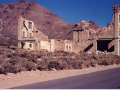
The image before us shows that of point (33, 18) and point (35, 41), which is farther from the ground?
point (33, 18)

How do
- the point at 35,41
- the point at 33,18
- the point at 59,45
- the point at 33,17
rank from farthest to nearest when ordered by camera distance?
the point at 33,17 < the point at 33,18 < the point at 59,45 < the point at 35,41

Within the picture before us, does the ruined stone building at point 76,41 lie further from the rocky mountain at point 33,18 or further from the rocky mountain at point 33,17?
the rocky mountain at point 33,17

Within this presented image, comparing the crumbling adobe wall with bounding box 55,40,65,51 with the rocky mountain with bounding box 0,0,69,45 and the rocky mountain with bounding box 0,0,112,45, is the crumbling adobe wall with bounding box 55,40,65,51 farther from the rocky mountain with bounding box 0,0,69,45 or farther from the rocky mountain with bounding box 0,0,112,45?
the rocky mountain with bounding box 0,0,69,45

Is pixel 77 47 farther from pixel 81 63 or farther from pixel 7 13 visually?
pixel 7 13

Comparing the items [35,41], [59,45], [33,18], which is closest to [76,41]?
[59,45]

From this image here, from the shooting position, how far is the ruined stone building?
136ft

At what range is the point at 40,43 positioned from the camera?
144 feet

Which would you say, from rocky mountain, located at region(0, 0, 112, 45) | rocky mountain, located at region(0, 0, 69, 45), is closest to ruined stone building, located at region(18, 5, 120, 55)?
rocky mountain, located at region(0, 0, 112, 45)

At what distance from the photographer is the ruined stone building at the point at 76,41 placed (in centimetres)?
4141

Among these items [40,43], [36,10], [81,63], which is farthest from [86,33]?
[36,10]

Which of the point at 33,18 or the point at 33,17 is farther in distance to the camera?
the point at 33,17

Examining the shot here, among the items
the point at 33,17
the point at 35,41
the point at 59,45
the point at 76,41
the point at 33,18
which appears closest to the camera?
the point at 35,41

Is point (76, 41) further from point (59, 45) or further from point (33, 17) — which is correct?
point (33, 17)

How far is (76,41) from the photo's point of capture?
167ft
